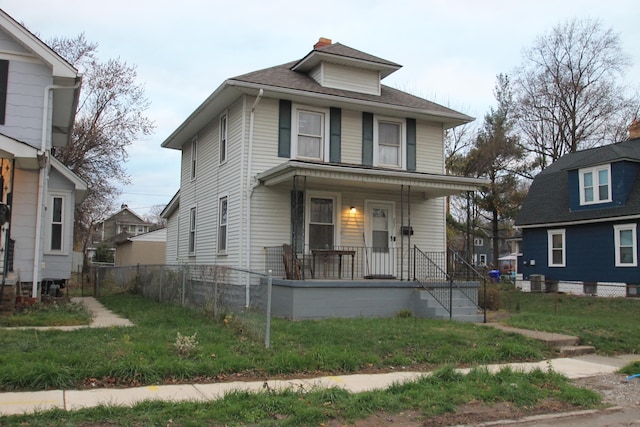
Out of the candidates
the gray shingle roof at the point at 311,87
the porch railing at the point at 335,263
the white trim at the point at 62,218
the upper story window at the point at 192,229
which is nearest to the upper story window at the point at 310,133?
the gray shingle roof at the point at 311,87

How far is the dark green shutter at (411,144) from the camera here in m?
16.6

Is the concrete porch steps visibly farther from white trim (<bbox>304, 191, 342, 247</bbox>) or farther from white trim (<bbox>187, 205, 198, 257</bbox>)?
white trim (<bbox>187, 205, 198, 257</bbox>)

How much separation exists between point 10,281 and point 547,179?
964 inches

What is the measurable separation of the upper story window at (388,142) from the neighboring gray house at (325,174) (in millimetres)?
30

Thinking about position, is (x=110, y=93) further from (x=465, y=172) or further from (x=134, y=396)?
(x=134, y=396)

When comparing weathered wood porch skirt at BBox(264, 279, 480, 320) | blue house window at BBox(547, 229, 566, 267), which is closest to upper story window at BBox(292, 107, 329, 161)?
weathered wood porch skirt at BBox(264, 279, 480, 320)

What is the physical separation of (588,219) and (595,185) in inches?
59.1

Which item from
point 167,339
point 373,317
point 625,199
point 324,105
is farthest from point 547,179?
point 167,339

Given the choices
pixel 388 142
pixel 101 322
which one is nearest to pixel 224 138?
pixel 388 142

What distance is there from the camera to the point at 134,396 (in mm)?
6086

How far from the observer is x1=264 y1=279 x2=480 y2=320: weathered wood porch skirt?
12.6 m

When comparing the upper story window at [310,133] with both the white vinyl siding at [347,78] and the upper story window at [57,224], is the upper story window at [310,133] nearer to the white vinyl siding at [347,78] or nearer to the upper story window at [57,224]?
the white vinyl siding at [347,78]

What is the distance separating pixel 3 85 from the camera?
12.4 m

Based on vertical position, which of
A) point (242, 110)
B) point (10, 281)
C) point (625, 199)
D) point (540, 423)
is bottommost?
point (540, 423)
